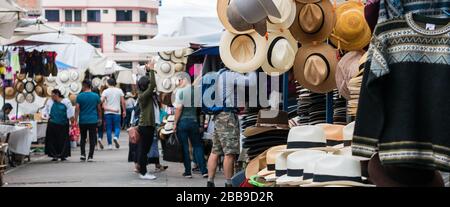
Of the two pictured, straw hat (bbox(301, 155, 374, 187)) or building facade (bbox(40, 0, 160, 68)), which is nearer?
straw hat (bbox(301, 155, 374, 187))

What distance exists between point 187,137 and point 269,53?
552 centimetres

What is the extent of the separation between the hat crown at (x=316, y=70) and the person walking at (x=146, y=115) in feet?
18.4

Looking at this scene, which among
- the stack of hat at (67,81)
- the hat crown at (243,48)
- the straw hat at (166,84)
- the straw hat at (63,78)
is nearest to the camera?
the hat crown at (243,48)

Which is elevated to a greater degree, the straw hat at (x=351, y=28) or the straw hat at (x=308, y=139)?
the straw hat at (x=351, y=28)

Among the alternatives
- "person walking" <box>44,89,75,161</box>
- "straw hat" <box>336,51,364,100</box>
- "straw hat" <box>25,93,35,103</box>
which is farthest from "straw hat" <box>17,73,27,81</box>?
"straw hat" <box>336,51,364,100</box>

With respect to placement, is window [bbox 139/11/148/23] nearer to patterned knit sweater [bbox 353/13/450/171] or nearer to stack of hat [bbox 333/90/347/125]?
stack of hat [bbox 333/90/347/125]

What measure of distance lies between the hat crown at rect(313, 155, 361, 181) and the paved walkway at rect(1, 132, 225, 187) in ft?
24.9

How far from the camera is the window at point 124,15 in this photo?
79125 millimetres

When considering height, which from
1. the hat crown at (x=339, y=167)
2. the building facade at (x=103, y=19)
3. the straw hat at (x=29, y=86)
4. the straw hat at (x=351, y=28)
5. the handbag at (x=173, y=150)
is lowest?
the handbag at (x=173, y=150)

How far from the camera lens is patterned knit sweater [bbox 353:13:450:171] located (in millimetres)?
A: 3662

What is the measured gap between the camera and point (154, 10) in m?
80.4

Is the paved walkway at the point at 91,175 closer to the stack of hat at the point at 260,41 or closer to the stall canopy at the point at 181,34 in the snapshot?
the stall canopy at the point at 181,34

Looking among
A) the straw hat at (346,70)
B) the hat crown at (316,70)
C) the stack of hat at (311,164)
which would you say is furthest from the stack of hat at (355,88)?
the hat crown at (316,70)
